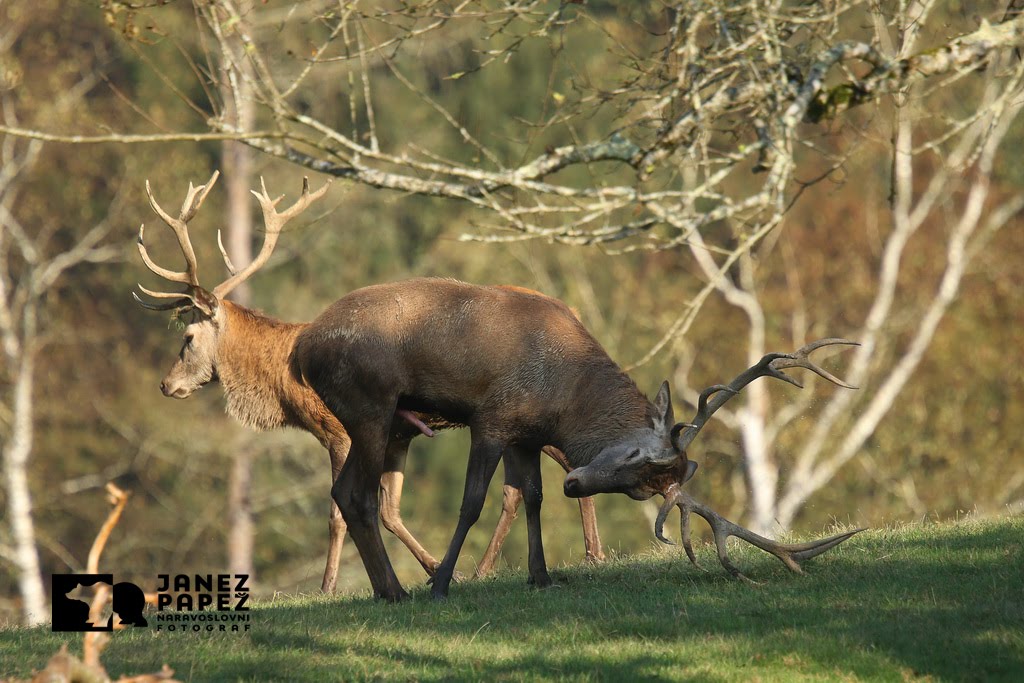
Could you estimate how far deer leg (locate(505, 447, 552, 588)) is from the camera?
9.78 metres

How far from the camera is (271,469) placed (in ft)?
98.3

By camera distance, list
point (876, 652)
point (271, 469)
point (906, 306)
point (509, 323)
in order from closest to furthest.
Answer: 1. point (876, 652)
2. point (509, 323)
3. point (906, 306)
4. point (271, 469)

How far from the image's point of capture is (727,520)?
29.4 ft

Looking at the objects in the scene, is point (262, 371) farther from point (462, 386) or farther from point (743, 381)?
Answer: point (743, 381)

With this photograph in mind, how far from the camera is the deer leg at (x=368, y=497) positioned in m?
9.69

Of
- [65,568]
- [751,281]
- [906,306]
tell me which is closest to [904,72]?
[751,281]

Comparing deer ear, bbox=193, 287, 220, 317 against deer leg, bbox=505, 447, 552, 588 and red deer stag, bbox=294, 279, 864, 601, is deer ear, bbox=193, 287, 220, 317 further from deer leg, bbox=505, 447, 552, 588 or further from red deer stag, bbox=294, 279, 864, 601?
deer leg, bbox=505, 447, 552, 588

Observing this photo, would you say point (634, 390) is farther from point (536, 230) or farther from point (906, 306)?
point (906, 306)

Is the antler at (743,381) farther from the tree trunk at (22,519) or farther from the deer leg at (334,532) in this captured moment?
the tree trunk at (22,519)

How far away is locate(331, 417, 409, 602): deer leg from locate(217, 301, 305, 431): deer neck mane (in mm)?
2138

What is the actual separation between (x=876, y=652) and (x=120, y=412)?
24.0 metres

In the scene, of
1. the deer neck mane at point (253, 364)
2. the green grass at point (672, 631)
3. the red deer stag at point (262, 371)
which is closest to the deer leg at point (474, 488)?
the green grass at point (672, 631)

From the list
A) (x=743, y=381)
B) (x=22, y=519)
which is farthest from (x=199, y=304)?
(x=22, y=519)

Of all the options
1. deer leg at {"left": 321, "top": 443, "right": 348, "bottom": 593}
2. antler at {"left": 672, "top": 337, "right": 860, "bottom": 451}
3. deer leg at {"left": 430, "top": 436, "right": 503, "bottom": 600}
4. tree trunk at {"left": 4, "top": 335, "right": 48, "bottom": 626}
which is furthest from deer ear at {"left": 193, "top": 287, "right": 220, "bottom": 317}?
tree trunk at {"left": 4, "top": 335, "right": 48, "bottom": 626}
